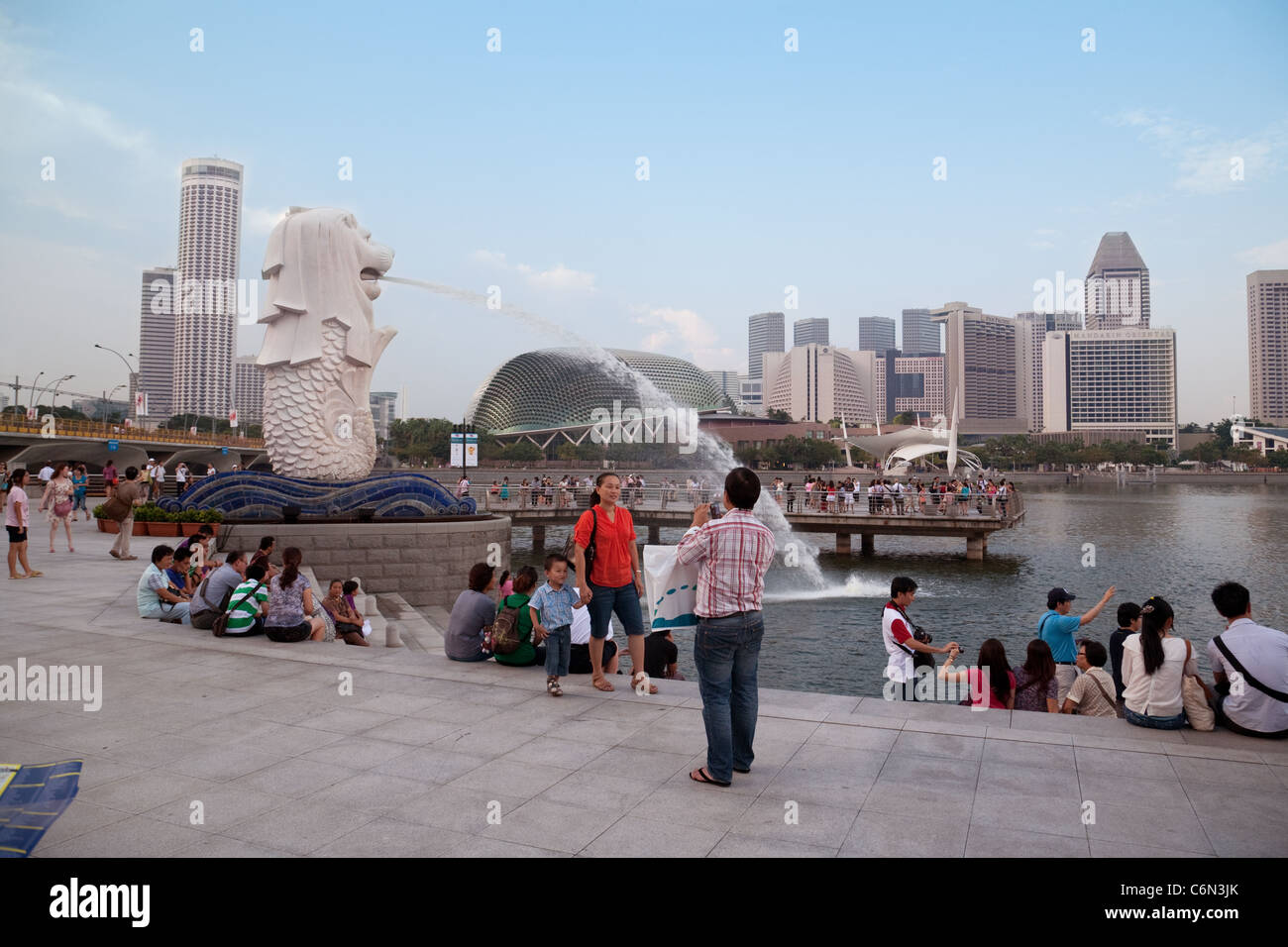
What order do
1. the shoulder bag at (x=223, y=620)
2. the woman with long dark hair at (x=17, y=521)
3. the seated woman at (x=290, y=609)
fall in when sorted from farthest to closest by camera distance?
the woman with long dark hair at (x=17, y=521) < the shoulder bag at (x=223, y=620) < the seated woman at (x=290, y=609)

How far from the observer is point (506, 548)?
17875mm

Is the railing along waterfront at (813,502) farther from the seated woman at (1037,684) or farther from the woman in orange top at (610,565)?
the woman in orange top at (610,565)

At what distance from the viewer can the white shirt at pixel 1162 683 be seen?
16.8 feet

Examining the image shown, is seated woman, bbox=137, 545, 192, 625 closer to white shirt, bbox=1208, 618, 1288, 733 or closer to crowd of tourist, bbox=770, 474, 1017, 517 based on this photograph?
white shirt, bbox=1208, 618, 1288, 733

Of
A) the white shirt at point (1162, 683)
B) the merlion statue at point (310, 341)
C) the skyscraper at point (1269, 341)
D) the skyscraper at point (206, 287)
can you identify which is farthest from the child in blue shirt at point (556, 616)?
the skyscraper at point (1269, 341)

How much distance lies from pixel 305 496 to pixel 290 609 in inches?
347

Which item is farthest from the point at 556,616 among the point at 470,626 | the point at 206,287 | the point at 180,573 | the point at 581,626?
the point at 206,287

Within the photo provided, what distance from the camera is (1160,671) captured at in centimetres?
516

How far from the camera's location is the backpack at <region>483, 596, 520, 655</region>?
697 cm

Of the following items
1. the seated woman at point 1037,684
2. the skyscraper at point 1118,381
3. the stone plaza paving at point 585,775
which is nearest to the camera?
the stone plaza paving at point 585,775

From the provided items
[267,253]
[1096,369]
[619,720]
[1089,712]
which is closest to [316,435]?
[267,253]

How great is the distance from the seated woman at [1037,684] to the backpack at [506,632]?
4049 millimetres

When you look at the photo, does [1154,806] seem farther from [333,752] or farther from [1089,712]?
[333,752]
